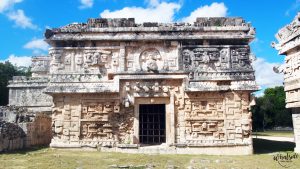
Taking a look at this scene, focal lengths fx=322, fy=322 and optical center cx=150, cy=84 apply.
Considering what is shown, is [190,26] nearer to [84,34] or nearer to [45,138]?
[84,34]

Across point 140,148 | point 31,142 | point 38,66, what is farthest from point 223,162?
point 38,66

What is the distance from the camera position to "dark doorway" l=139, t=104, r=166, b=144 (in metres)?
12.8

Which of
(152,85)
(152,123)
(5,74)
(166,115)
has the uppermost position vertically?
(5,74)

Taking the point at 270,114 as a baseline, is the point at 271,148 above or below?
below

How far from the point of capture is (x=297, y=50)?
11211mm

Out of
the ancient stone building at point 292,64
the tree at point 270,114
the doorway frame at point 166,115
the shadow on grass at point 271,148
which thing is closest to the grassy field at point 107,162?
the doorway frame at point 166,115

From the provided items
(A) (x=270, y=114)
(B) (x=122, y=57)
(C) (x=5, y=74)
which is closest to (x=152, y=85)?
(B) (x=122, y=57)

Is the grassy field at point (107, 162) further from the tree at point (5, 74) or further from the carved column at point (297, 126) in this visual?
the tree at point (5, 74)

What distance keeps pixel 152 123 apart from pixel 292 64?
570 centimetres

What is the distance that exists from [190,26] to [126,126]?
4.67 m

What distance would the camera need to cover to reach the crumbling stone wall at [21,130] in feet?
35.9

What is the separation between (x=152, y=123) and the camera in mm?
12984

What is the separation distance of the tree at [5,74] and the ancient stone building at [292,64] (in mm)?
27584

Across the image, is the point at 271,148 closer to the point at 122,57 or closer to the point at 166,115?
the point at 166,115
